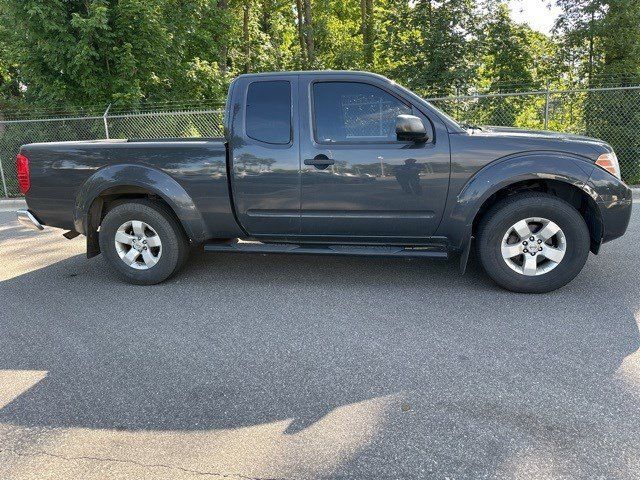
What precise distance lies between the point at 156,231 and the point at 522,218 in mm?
3381

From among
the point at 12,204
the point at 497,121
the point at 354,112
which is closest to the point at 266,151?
the point at 354,112

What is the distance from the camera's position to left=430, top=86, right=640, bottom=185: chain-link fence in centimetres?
996

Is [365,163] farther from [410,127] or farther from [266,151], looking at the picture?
[266,151]

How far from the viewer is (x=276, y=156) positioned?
454 cm

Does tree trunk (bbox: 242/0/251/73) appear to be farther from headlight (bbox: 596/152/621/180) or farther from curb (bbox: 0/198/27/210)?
headlight (bbox: 596/152/621/180)

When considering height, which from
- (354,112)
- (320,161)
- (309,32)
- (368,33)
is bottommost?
(320,161)

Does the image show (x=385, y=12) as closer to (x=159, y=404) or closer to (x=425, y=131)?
(x=425, y=131)

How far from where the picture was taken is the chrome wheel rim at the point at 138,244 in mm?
4961

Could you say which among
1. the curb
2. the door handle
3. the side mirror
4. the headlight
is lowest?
the curb

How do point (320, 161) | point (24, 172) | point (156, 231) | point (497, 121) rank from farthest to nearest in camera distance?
point (497, 121)
point (24, 172)
point (156, 231)
point (320, 161)

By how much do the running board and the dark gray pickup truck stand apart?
17 mm

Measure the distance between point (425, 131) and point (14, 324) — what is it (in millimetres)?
3830

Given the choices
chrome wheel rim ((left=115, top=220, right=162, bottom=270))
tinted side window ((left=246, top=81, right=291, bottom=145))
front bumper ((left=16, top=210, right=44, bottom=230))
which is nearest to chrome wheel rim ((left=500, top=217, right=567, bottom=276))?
tinted side window ((left=246, top=81, right=291, bottom=145))

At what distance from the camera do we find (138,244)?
5.00m
